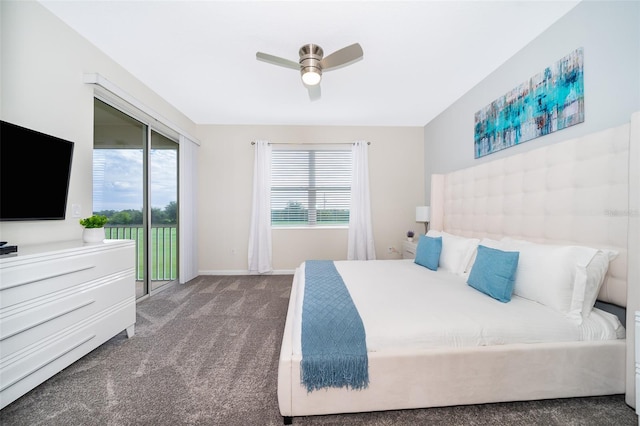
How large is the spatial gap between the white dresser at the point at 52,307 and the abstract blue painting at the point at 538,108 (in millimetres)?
3733

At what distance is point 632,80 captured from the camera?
149cm

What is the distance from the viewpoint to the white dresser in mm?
1322

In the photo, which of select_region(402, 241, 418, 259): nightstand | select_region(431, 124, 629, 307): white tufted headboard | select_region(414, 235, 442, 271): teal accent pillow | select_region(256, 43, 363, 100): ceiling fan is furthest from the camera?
select_region(402, 241, 418, 259): nightstand

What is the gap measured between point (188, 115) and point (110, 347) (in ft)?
10.9

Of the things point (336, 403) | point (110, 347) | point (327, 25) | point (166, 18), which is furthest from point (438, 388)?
point (166, 18)

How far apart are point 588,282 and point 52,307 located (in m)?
3.33

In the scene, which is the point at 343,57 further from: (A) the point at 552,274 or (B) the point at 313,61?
(A) the point at 552,274

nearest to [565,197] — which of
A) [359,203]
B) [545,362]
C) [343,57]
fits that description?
[545,362]

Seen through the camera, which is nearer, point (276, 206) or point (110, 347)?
point (110, 347)

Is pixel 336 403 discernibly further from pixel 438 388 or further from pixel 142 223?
pixel 142 223

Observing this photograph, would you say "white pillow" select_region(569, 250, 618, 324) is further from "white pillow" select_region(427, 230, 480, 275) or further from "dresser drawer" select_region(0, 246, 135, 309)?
"dresser drawer" select_region(0, 246, 135, 309)

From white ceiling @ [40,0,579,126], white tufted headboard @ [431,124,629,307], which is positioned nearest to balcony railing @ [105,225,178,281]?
white ceiling @ [40,0,579,126]

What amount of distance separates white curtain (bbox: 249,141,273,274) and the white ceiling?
1.03 meters

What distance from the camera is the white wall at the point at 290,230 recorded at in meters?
4.25
